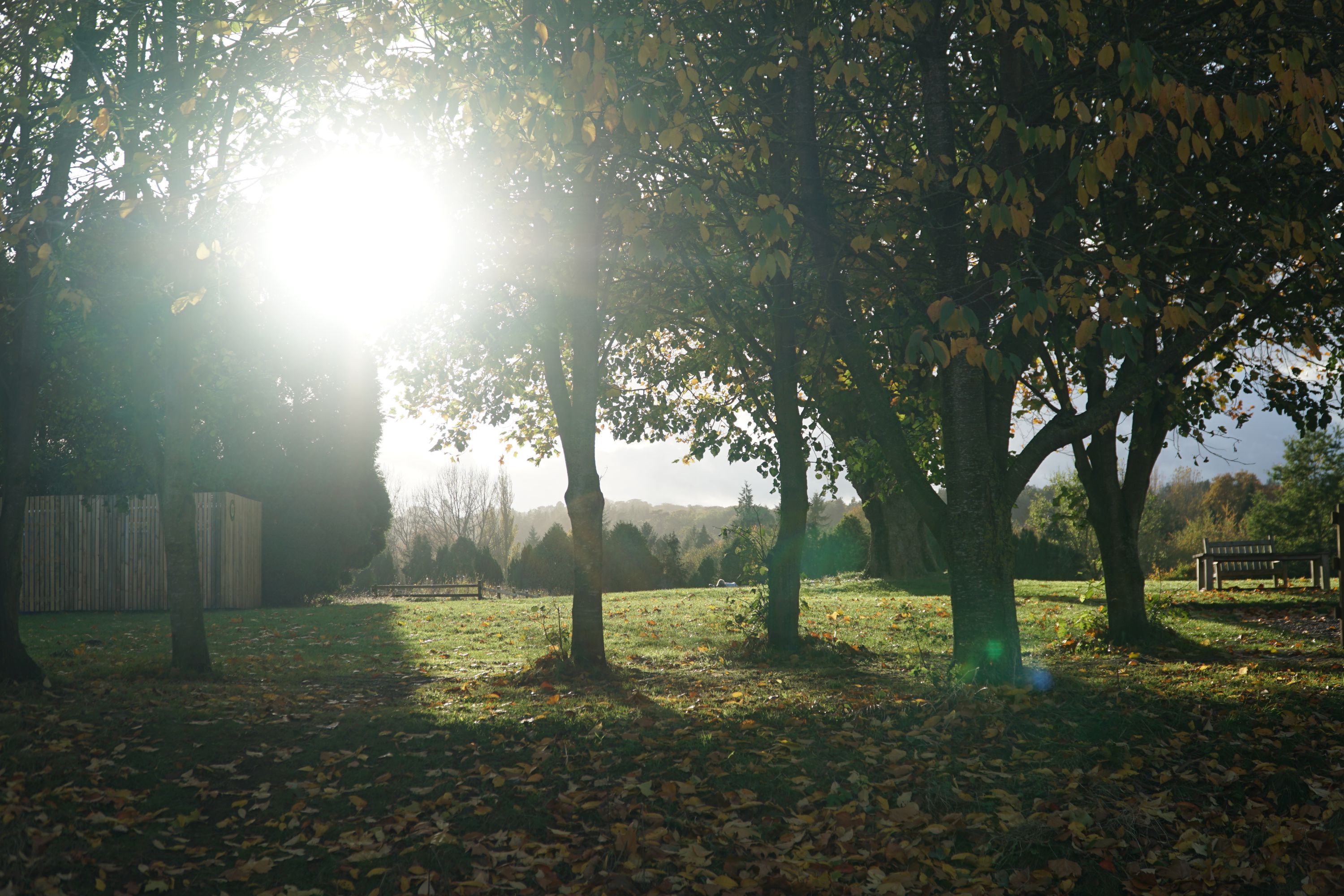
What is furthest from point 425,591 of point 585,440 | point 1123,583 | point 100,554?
point 1123,583

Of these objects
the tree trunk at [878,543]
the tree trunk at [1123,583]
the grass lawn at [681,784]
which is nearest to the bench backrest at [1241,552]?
the tree trunk at [1123,583]

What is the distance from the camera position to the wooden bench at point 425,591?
26.0m

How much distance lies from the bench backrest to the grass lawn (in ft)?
31.0

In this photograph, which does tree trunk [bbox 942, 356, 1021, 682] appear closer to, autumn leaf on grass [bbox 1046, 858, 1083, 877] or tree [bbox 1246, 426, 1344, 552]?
autumn leaf on grass [bbox 1046, 858, 1083, 877]

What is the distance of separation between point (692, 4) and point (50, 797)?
835cm

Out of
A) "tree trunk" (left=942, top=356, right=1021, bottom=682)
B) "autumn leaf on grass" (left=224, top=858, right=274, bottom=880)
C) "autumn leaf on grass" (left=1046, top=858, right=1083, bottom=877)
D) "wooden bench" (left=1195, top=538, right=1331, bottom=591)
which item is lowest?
"autumn leaf on grass" (left=1046, top=858, right=1083, bottom=877)

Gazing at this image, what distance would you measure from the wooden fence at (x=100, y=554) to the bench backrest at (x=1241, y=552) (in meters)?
22.0

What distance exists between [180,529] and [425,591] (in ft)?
62.0

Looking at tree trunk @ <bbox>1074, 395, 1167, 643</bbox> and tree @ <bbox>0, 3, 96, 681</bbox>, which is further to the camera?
tree trunk @ <bbox>1074, 395, 1167, 643</bbox>

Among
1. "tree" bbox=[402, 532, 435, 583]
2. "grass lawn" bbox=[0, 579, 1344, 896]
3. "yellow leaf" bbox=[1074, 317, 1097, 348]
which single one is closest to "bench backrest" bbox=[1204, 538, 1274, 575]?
"grass lawn" bbox=[0, 579, 1344, 896]

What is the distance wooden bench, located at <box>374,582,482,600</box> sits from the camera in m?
26.0

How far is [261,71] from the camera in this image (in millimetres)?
8844

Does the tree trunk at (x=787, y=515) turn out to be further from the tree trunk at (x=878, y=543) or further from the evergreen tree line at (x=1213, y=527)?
the evergreen tree line at (x=1213, y=527)

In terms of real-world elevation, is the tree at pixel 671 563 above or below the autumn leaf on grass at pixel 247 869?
below
